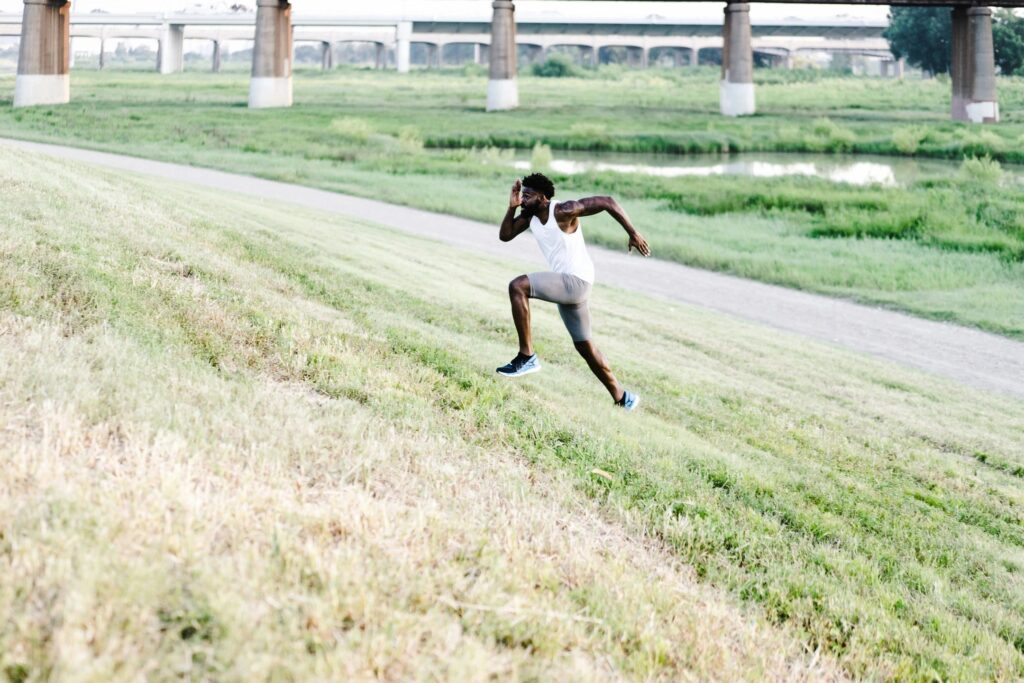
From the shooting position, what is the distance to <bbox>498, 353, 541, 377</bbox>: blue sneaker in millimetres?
8555

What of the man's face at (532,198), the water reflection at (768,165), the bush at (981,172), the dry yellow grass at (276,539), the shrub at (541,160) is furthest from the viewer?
the water reflection at (768,165)

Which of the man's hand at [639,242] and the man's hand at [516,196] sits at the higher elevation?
the man's hand at [516,196]

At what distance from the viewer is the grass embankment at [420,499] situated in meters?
3.91

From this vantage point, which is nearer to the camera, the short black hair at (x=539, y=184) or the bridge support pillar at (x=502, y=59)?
the short black hair at (x=539, y=184)

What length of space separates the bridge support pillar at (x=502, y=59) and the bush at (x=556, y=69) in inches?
2615

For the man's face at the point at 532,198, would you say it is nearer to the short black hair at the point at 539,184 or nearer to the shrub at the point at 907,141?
the short black hair at the point at 539,184

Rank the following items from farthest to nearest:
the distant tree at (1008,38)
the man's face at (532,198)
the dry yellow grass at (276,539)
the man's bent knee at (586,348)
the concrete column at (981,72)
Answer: the distant tree at (1008,38) < the concrete column at (981,72) < the man's bent knee at (586,348) < the man's face at (532,198) < the dry yellow grass at (276,539)

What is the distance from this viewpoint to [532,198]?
303 inches

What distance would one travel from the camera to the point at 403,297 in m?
12.4

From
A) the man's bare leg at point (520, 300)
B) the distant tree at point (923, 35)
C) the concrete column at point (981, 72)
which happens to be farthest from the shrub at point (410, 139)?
the distant tree at point (923, 35)

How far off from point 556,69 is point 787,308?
404ft

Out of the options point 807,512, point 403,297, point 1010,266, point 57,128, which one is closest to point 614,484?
point 807,512

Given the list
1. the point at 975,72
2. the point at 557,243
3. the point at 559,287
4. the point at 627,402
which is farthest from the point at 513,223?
the point at 975,72

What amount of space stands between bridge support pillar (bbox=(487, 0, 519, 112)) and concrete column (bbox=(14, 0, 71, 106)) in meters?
26.7
